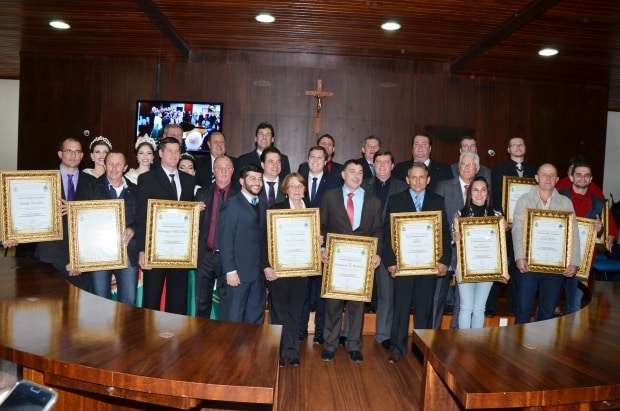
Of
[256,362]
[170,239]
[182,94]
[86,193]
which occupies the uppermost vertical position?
[182,94]

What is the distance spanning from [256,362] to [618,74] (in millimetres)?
7810

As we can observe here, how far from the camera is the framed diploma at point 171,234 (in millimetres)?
4629

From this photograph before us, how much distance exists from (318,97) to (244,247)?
433 cm

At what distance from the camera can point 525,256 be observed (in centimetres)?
500

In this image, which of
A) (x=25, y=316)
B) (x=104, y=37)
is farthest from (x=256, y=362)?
(x=104, y=37)

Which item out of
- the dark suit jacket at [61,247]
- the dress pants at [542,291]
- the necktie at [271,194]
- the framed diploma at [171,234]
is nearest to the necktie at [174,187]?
the framed diploma at [171,234]

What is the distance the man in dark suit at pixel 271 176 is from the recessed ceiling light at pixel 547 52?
3.75 meters

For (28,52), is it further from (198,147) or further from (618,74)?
(618,74)

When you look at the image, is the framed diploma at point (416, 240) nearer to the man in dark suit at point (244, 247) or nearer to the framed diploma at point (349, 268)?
the framed diploma at point (349, 268)

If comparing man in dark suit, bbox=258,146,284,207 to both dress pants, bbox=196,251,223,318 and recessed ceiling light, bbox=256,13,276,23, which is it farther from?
recessed ceiling light, bbox=256,13,276,23

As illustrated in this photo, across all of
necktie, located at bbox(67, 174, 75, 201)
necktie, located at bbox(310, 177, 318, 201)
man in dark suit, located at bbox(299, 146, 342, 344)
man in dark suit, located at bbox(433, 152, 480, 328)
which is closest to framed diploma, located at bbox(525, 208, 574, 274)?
man in dark suit, located at bbox(433, 152, 480, 328)

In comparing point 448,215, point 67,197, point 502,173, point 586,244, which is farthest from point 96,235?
point 586,244

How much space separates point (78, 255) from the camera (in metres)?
4.45

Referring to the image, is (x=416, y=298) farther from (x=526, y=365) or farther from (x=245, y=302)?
(x=526, y=365)
